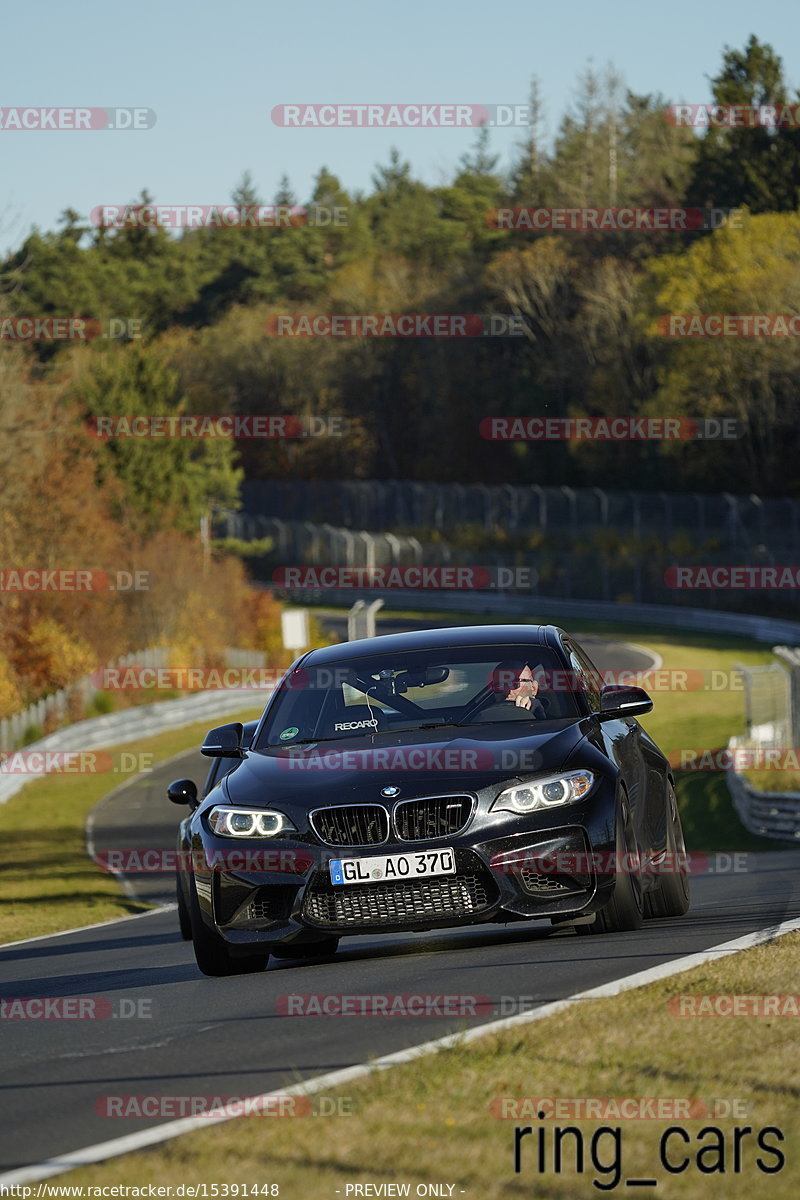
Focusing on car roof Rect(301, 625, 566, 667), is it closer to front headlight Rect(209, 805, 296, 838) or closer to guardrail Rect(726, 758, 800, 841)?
front headlight Rect(209, 805, 296, 838)

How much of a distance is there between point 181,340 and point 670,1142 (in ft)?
384

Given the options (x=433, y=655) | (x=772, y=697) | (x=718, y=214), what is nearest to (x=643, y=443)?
(x=718, y=214)

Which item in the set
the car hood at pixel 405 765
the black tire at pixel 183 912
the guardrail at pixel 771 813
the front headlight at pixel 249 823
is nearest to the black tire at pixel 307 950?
the front headlight at pixel 249 823

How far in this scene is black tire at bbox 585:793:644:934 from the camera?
912 cm

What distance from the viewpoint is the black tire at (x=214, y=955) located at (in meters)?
9.40

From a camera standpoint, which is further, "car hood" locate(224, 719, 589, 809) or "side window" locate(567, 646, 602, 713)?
"side window" locate(567, 646, 602, 713)

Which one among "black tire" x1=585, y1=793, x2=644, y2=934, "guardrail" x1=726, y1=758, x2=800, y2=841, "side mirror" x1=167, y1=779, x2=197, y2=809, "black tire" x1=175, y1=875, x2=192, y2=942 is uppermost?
"side mirror" x1=167, y1=779, x2=197, y2=809

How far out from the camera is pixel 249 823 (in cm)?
909

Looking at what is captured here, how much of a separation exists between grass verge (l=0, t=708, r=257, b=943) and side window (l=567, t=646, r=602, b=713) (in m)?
8.66

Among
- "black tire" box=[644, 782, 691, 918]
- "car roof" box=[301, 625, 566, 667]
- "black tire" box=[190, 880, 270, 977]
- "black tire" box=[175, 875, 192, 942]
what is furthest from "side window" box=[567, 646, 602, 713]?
"black tire" box=[175, 875, 192, 942]

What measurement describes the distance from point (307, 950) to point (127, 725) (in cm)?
3870

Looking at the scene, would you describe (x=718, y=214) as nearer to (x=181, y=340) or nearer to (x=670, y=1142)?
(x=181, y=340)

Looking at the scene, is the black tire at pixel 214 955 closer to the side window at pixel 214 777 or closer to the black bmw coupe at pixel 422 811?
the black bmw coupe at pixel 422 811

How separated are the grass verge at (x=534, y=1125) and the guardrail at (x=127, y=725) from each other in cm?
3051
